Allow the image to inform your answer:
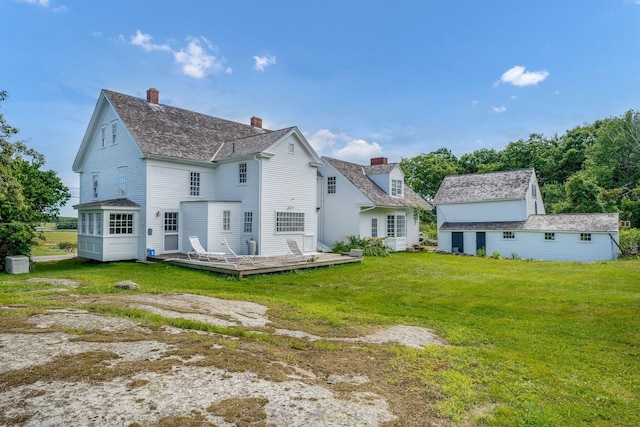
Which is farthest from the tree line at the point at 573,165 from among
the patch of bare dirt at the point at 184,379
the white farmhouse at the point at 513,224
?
the patch of bare dirt at the point at 184,379

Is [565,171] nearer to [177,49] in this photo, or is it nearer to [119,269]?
[177,49]

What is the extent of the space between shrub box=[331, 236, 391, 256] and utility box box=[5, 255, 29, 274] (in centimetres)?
1520

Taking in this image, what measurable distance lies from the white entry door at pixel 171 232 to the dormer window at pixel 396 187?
15115 millimetres

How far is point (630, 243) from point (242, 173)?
926 inches

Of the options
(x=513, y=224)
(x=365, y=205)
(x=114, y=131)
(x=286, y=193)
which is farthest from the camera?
(x=513, y=224)

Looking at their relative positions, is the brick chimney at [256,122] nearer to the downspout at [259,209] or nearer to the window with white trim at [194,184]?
the window with white trim at [194,184]

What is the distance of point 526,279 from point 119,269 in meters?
16.3

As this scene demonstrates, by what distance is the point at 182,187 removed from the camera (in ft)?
64.3

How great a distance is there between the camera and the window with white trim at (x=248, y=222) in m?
19.2

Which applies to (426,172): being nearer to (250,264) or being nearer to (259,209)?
(259,209)

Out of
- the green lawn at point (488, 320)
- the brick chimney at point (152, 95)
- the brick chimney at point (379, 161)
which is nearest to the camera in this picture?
the green lawn at point (488, 320)

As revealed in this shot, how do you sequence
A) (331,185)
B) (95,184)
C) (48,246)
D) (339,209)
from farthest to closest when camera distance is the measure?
(48,246) → (331,185) → (339,209) → (95,184)

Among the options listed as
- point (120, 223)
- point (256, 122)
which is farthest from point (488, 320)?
point (256, 122)

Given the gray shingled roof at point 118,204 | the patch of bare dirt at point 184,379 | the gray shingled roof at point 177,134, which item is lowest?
the patch of bare dirt at point 184,379
